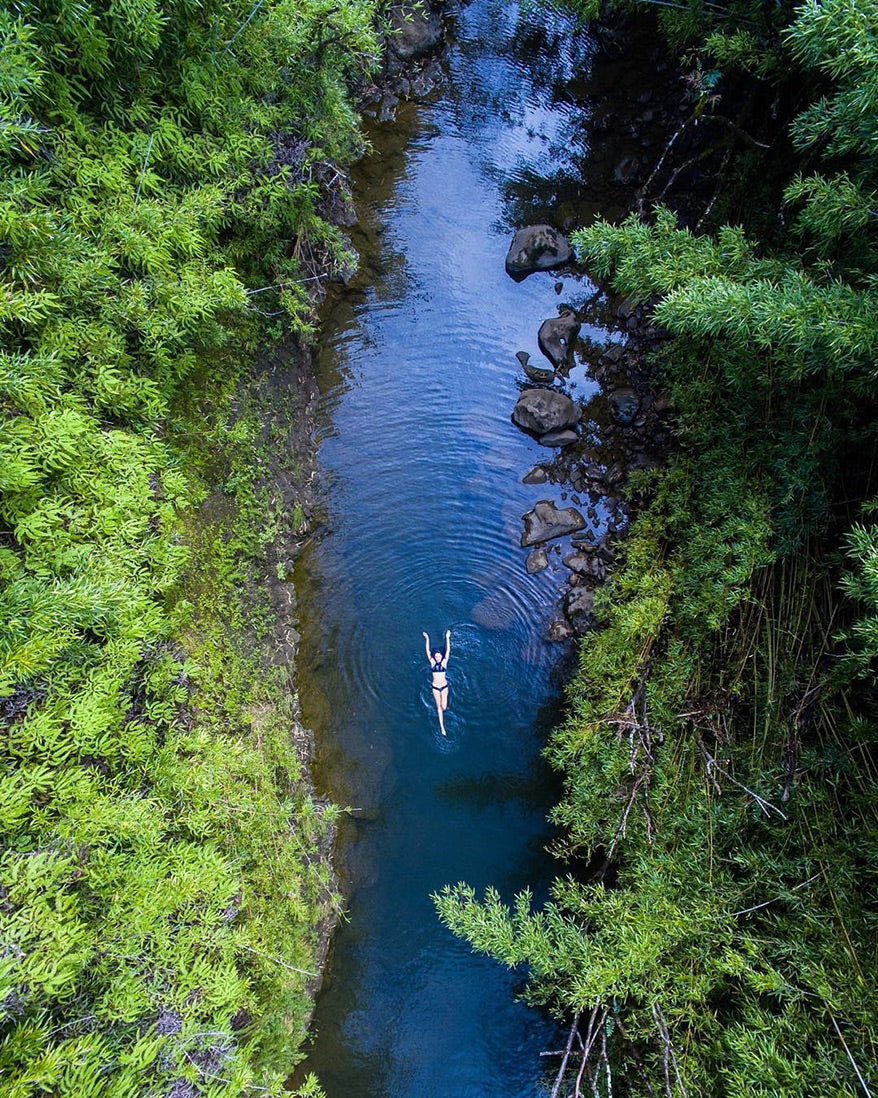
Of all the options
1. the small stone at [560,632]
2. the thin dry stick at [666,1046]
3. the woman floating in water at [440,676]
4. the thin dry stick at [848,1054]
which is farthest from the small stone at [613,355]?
the thin dry stick at [666,1046]

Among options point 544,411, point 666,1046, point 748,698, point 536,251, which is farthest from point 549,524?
point 666,1046

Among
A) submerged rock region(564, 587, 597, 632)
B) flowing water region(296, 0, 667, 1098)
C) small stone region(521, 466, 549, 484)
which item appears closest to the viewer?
flowing water region(296, 0, 667, 1098)

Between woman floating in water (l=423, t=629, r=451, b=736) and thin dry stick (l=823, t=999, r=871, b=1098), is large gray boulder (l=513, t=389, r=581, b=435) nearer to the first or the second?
woman floating in water (l=423, t=629, r=451, b=736)

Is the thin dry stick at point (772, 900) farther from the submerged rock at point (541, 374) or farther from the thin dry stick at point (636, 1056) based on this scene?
the submerged rock at point (541, 374)

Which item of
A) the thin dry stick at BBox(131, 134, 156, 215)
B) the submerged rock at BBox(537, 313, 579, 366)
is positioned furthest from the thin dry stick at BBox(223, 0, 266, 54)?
the submerged rock at BBox(537, 313, 579, 366)

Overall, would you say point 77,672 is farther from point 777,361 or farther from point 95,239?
point 777,361
